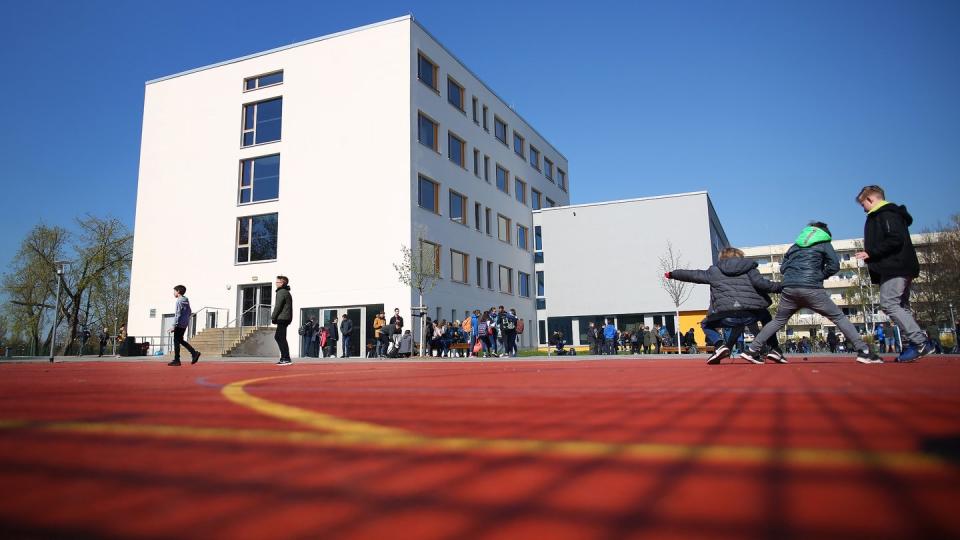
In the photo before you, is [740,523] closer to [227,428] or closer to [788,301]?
[227,428]

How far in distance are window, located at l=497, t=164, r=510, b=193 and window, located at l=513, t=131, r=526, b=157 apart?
2.59 meters

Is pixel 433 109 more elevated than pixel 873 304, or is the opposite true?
pixel 433 109

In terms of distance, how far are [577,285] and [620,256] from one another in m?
3.47

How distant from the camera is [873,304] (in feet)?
159

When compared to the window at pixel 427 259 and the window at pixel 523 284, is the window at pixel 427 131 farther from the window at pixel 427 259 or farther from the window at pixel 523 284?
the window at pixel 523 284

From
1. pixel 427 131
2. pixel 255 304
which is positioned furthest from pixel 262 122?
pixel 255 304

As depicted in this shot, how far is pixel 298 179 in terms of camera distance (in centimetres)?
2923

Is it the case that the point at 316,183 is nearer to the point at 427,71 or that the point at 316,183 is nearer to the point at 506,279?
the point at 427,71

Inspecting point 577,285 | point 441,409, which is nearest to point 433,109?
point 577,285

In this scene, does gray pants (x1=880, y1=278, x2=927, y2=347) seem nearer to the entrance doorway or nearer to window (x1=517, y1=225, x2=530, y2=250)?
the entrance doorway

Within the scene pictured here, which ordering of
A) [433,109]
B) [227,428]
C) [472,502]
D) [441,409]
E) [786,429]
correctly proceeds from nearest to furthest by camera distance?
1. [472,502]
2. [786,429]
3. [227,428]
4. [441,409]
5. [433,109]

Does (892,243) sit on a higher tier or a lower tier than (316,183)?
lower

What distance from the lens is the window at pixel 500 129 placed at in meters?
38.4

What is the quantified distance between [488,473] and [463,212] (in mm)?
31895
